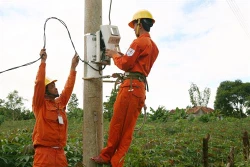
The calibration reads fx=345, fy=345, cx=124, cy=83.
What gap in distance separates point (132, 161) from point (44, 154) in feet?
4.38

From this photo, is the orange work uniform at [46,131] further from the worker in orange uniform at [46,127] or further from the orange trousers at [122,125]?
the orange trousers at [122,125]

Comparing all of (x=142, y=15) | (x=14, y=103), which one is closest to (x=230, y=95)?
(x=14, y=103)

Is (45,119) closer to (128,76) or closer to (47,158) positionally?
(47,158)

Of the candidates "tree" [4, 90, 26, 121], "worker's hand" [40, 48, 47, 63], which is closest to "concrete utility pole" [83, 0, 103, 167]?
"worker's hand" [40, 48, 47, 63]

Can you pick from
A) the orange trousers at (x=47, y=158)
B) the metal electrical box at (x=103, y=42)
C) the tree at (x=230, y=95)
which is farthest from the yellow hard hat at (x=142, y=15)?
the tree at (x=230, y=95)

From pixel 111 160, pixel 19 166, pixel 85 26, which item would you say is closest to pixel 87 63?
pixel 85 26

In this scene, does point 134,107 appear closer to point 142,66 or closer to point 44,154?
point 142,66

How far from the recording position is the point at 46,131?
4.31 meters

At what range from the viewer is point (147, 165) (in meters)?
5.17

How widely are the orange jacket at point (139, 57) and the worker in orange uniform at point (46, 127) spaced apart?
77 centimetres

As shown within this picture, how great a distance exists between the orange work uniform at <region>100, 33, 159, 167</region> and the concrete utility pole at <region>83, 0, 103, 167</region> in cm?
14

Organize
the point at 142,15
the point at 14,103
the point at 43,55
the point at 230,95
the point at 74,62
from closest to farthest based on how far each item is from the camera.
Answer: the point at 43,55, the point at 142,15, the point at 74,62, the point at 14,103, the point at 230,95

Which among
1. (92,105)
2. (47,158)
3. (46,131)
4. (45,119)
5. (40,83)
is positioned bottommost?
(47,158)

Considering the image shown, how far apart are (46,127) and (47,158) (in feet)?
1.25
